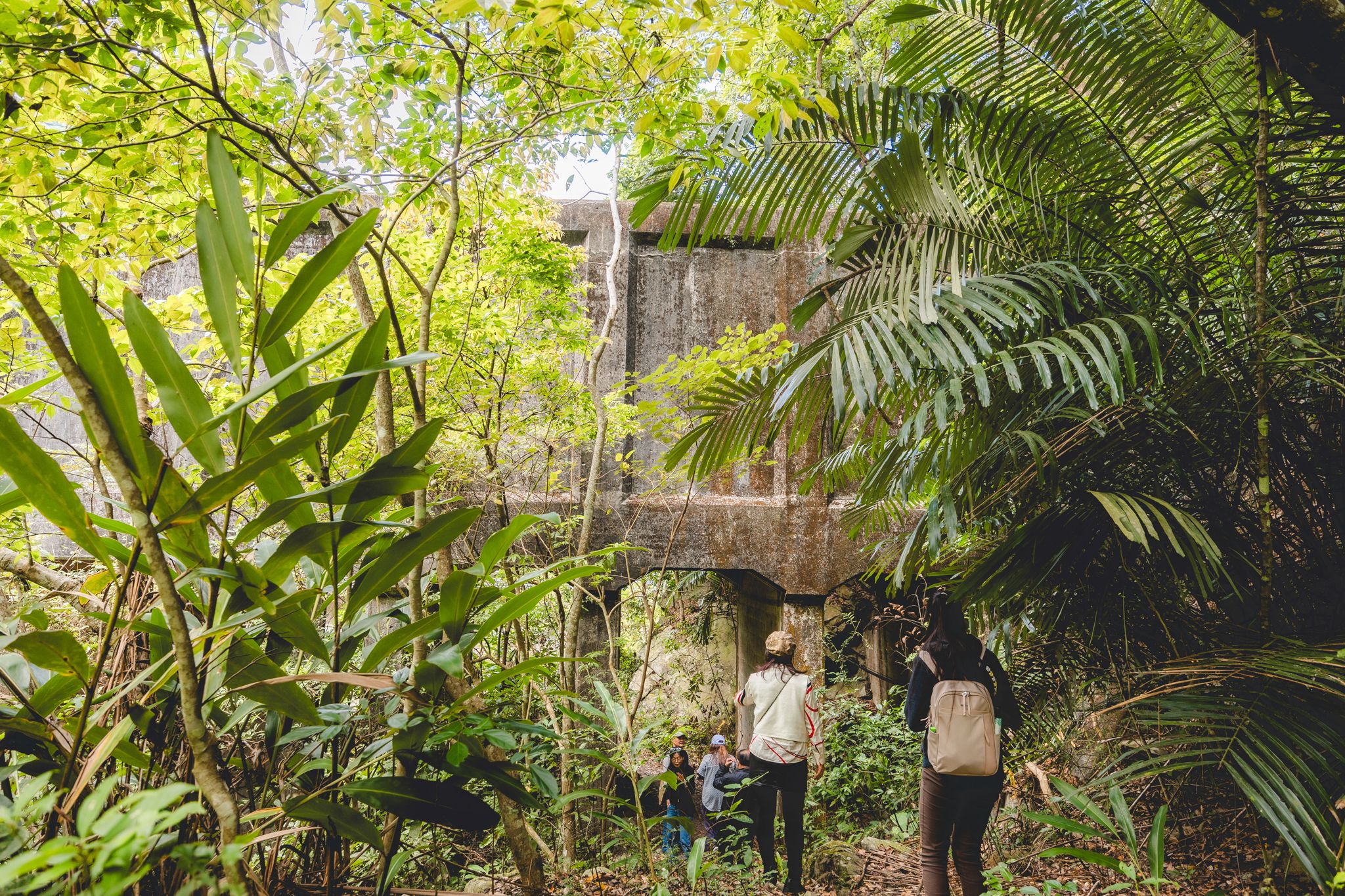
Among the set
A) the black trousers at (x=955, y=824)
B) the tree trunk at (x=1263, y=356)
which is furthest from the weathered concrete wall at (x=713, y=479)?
the tree trunk at (x=1263, y=356)

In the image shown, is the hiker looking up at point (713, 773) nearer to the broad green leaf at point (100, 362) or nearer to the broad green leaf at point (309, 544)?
the broad green leaf at point (309, 544)

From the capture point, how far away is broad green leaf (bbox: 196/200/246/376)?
0.95m

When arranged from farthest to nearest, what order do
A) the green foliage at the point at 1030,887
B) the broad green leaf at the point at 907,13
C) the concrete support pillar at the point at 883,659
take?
the concrete support pillar at the point at 883,659 < the broad green leaf at the point at 907,13 < the green foliage at the point at 1030,887

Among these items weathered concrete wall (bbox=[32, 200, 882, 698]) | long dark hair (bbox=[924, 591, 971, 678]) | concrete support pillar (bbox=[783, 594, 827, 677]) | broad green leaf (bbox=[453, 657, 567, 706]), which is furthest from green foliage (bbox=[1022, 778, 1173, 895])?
concrete support pillar (bbox=[783, 594, 827, 677])

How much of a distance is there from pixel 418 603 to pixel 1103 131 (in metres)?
2.61

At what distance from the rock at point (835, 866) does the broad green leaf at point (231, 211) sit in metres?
4.63

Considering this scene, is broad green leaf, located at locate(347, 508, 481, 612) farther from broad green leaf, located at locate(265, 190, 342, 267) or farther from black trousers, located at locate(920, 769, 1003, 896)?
black trousers, located at locate(920, 769, 1003, 896)

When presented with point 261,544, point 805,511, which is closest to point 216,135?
point 261,544

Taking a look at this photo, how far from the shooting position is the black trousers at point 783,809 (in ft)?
12.0

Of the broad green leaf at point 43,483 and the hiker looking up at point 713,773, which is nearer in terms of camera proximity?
the broad green leaf at point 43,483

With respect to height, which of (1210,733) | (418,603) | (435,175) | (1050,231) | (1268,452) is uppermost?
(1050,231)

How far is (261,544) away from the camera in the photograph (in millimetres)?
1247

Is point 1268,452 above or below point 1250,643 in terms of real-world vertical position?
above

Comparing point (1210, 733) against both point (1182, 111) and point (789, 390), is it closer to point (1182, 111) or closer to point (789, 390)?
point (789, 390)
